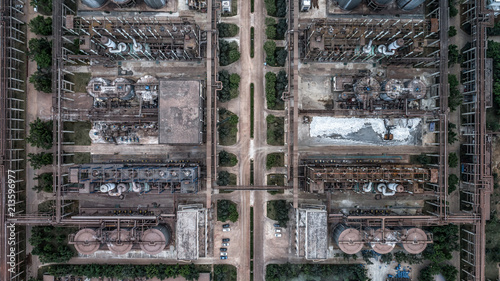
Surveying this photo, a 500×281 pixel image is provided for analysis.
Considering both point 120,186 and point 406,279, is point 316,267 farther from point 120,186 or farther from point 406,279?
point 120,186

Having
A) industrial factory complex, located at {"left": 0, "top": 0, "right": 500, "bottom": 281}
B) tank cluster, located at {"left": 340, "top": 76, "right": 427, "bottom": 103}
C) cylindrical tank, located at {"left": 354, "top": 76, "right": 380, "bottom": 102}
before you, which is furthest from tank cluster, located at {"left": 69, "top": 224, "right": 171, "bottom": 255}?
tank cluster, located at {"left": 340, "top": 76, "right": 427, "bottom": 103}

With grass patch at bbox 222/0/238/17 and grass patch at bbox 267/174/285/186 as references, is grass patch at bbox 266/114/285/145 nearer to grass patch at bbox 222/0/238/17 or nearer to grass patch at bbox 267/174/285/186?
grass patch at bbox 267/174/285/186

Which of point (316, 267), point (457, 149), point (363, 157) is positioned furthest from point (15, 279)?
point (457, 149)

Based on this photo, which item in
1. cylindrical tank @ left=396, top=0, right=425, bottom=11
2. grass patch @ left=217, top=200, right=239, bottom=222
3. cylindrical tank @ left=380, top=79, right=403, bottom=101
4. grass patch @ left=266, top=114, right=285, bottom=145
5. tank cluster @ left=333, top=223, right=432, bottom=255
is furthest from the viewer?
grass patch @ left=266, top=114, right=285, bottom=145

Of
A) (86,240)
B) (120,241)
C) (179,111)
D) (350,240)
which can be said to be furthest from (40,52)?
(350,240)

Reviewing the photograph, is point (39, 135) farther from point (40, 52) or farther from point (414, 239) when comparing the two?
point (414, 239)

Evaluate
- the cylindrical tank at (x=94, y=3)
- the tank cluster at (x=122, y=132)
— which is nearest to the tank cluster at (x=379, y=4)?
the tank cluster at (x=122, y=132)
